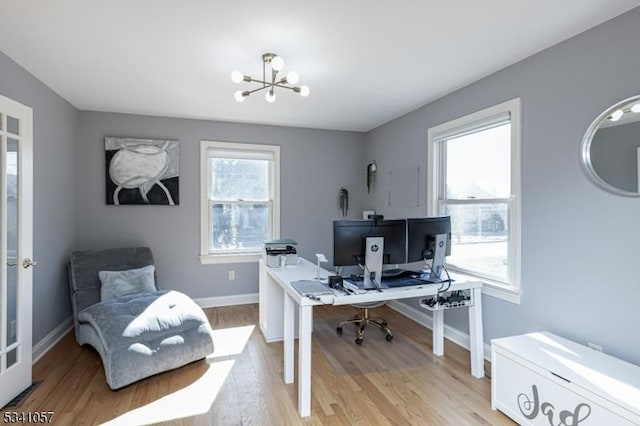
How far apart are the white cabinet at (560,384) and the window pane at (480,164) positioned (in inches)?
50.4

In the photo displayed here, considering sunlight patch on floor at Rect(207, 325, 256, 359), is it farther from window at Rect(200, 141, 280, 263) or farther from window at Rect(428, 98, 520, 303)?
window at Rect(428, 98, 520, 303)

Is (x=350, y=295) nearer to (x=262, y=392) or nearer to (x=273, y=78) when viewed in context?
(x=262, y=392)

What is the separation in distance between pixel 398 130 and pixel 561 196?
228cm

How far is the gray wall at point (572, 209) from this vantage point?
1.99 metres

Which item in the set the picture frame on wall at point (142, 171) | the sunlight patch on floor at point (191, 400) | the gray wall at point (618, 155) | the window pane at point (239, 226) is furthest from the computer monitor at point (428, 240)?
the picture frame on wall at point (142, 171)

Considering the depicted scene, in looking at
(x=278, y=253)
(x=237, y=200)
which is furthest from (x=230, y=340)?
(x=237, y=200)

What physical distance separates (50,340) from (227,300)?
1871mm

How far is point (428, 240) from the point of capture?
8.96ft

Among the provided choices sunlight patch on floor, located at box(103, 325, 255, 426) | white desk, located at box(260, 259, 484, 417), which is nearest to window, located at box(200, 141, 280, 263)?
white desk, located at box(260, 259, 484, 417)

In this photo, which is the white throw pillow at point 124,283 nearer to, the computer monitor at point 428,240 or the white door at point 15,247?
the white door at point 15,247

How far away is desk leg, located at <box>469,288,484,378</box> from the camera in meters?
2.65

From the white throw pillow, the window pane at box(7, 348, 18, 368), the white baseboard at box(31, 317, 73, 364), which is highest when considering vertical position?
the white throw pillow

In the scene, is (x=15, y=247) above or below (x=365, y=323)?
above

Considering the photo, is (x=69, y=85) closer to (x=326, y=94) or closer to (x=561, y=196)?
(x=326, y=94)
